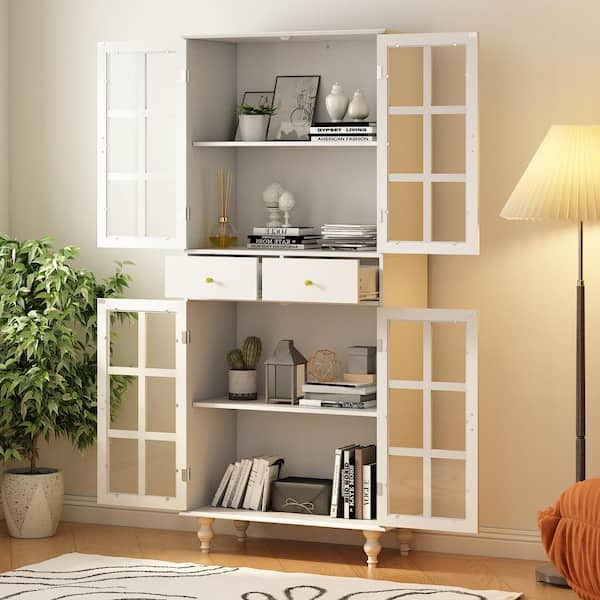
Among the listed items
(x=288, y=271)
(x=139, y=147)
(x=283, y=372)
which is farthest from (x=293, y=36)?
(x=283, y=372)

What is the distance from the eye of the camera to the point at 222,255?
4777mm

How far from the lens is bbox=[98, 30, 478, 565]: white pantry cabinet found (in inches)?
176

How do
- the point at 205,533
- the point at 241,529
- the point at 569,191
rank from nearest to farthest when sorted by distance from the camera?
the point at 569,191, the point at 205,533, the point at 241,529

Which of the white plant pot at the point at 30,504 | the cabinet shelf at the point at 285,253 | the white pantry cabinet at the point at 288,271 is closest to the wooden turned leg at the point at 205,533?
the white pantry cabinet at the point at 288,271

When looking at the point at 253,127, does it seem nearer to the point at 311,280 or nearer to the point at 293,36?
the point at 293,36

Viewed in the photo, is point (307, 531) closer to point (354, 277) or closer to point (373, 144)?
point (354, 277)

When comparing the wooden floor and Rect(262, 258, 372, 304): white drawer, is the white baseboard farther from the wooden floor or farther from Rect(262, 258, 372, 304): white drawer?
Rect(262, 258, 372, 304): white drawer

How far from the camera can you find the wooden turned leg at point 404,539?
189 inches

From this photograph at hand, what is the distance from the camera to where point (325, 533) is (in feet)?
16.5

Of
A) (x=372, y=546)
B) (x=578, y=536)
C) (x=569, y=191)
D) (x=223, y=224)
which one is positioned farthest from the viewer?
(x=223, y=224)

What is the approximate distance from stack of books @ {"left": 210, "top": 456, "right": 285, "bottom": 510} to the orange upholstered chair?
1.31 m

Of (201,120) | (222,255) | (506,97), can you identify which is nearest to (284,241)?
(222,255)

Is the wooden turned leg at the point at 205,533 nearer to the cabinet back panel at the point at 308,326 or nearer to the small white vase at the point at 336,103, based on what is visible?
the cabinet back panel at the point at 308,326

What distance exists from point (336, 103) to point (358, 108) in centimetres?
9
